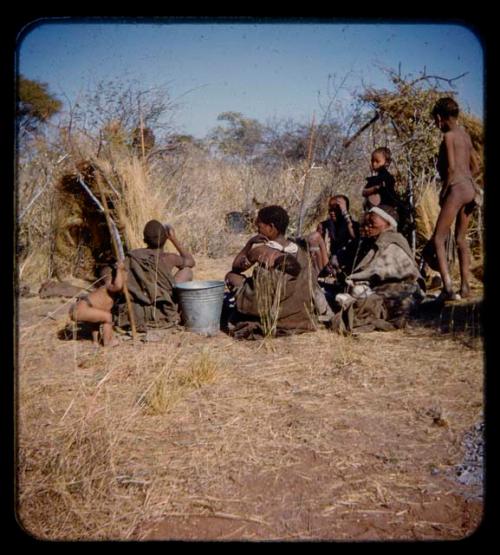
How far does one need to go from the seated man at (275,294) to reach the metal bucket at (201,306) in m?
0.20

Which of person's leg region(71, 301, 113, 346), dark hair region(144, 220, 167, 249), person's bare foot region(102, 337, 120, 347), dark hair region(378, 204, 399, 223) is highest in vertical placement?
dark hair region(378, 204, 399, 223)

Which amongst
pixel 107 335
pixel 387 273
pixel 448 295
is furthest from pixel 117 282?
pixel 448 295

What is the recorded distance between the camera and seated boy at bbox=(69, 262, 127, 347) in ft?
15.7

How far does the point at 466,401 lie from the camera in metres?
3.46

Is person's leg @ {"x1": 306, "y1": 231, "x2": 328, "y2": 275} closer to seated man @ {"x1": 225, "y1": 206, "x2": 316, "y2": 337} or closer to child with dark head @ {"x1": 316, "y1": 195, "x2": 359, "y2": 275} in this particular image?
child with dark head @ {"x1": 316, "y1": 195, "x2": 359, "y2": 275}

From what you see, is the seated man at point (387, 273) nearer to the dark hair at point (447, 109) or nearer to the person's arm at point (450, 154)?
the person's arm at point (450, 154)

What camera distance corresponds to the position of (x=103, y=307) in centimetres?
489

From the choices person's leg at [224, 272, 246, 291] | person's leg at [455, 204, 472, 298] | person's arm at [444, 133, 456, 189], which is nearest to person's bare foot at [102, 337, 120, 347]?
person's leg at [224, 272, 246, 291]

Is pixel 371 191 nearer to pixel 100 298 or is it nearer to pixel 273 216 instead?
pixel 273 216

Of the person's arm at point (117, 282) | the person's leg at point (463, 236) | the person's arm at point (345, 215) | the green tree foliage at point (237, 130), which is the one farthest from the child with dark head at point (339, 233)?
the green tree foliage at point (237, 130)

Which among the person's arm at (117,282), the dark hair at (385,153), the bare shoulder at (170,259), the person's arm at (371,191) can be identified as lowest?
the person's arm at (117,282)

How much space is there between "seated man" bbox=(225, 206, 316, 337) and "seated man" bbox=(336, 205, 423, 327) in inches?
18.7

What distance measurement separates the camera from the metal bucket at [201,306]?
4941mm
